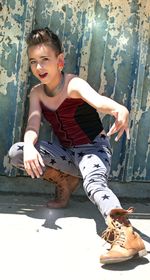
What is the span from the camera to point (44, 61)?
3000 mm

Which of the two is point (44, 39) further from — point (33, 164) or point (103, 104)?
point (33, 164)

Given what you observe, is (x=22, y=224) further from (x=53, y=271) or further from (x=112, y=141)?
(x=112, y=141)

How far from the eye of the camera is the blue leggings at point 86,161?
9.07 feet

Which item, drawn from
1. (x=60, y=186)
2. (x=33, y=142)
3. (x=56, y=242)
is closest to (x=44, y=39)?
(x=33, y=142)

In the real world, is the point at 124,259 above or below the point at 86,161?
below

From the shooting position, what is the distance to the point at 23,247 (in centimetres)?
257

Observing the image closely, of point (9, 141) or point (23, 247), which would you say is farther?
point (9, 141)

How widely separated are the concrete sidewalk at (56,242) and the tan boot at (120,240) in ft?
0.19

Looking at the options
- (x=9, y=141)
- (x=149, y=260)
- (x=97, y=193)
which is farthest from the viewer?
(x=9, y=141)

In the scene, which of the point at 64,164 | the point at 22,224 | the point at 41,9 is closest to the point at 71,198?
the point at 64,164

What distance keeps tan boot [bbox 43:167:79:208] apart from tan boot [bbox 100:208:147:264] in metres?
0.69

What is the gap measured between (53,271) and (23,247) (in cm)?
31

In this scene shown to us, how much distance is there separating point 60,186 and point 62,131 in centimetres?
38

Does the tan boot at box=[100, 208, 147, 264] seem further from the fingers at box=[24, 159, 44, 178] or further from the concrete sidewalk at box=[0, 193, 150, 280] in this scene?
the fingers at box=[24, 159, 44, 178]
